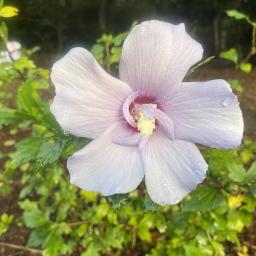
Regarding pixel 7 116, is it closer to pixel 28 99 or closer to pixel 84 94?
pixel 28 99

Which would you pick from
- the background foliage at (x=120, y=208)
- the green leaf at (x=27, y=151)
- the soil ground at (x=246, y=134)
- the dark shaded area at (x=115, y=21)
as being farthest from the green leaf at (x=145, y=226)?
the dark shaded area at (x=115, y=21)

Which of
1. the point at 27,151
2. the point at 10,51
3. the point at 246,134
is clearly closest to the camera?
the point at 27,151

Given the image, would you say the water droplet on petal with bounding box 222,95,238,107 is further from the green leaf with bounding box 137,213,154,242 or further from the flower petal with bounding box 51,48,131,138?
the green leaf with bounding box 137,213,154,242

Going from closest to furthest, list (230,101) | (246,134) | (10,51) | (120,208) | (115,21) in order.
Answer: (230,101)
(120,208)
(10,51)
(246,134)
(115,21)

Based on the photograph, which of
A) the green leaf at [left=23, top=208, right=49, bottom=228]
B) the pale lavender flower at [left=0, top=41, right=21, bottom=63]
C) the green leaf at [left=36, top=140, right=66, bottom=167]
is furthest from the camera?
Answer: the green leaf at [left=23, top=208, right=49, bottom=228]

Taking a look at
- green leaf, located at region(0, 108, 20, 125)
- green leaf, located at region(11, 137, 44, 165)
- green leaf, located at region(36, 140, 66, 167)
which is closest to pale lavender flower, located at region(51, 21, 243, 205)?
green leaf, located at region(36, 140, 66, 167)

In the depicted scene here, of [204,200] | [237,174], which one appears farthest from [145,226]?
[237,174]

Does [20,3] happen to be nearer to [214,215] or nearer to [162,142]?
[214,215]
